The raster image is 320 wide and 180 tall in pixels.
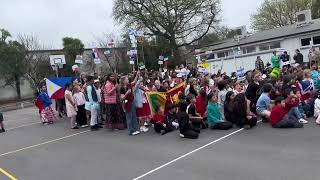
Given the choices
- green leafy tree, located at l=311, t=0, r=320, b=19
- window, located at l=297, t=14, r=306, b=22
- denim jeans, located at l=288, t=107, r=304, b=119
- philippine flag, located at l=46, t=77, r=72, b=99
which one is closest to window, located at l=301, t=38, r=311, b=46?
window, located at l=297, t=14, r=306, b=22

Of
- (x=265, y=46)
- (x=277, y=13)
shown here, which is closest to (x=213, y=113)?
(x=265, y=46)

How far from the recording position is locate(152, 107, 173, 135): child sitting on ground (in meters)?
12.8

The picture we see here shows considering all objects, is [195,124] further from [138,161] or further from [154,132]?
[138,161]

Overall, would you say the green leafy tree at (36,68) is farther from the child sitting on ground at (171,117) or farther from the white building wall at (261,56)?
the child sitting on ground at (171,117)

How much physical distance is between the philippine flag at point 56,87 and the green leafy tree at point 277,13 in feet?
162

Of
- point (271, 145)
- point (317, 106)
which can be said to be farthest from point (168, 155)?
point (317, 106)

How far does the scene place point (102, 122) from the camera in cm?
1602

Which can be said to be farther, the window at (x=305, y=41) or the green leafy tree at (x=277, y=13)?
the green leafy tree at (x=277, y=13)

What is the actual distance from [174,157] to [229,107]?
10.7 ft

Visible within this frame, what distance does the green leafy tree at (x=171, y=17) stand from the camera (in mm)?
48906

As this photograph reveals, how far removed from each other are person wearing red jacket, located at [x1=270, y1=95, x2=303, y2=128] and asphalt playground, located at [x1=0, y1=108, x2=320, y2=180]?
0.91ft

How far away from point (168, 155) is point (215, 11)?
42.8 m

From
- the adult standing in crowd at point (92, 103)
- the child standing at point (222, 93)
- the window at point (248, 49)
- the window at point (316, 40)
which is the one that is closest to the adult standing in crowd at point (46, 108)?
the adult standing in crowd at point (92, 103)

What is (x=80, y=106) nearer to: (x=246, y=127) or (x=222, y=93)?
(x=222, y=93)
